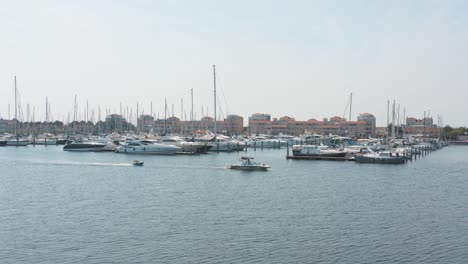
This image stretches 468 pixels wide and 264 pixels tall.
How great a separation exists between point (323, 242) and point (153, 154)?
6630 cm

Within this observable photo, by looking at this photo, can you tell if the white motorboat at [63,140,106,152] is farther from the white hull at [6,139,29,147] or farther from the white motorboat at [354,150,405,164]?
the white motorboat at [354,150,405,164]

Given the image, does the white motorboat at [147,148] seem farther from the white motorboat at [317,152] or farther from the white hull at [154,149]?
the white motorboat at [317,152]

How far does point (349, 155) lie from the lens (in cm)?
8525

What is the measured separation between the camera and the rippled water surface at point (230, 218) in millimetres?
26609

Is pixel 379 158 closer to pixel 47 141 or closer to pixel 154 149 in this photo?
pixel 154 149

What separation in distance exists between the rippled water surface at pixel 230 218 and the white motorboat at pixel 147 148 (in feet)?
101

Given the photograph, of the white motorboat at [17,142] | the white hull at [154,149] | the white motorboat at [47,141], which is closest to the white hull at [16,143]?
the white motorboat at [17,142]

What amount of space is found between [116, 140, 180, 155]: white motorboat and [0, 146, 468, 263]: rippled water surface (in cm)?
3077

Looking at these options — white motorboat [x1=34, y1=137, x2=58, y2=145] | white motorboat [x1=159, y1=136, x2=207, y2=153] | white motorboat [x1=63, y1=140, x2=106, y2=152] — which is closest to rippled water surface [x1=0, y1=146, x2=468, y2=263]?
white motorboat [x1=159, y1=136, x2=207, y2=153]

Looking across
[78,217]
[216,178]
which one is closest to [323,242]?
[78,217]

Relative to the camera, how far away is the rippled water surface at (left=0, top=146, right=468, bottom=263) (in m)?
26.6

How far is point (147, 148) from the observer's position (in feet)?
307

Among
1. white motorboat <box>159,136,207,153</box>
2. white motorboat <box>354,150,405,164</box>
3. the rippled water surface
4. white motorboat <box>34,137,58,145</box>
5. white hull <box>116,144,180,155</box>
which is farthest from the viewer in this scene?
white motorboat <box>34,137,58,145</box>

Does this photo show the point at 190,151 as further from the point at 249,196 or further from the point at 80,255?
the point at 80,255
